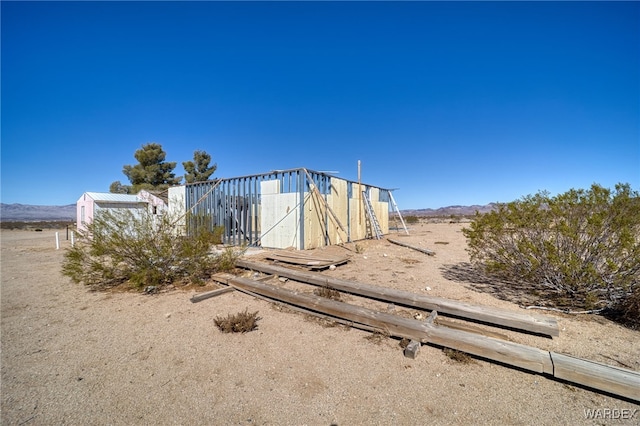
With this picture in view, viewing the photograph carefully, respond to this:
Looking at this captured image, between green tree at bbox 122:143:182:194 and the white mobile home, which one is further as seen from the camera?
green tree at bbox 122:143:182:194

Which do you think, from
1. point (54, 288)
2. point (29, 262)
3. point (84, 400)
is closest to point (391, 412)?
point (84, 400)

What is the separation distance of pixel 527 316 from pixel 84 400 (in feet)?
17.4

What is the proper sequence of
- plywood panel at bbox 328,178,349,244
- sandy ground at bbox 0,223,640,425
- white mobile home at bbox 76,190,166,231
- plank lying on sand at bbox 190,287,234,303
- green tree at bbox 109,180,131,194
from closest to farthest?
sandy ground at bbox 0,223,640,425, plank lying on sand at bbox 190,287,234,303, plywood panel at bbox 328,178,349,244, white mobile home at bbox 76,190,166,231, green tree at bbox 109,180,131,194

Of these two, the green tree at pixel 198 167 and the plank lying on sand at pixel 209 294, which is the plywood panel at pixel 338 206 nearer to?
the plank lying on sand at pixel 209 294

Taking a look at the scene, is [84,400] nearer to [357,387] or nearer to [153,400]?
[153,400]

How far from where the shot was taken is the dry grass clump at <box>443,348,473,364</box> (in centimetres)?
315

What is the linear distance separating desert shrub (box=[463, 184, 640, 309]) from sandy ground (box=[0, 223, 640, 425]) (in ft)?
2.13

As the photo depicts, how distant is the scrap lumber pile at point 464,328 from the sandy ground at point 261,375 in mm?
128

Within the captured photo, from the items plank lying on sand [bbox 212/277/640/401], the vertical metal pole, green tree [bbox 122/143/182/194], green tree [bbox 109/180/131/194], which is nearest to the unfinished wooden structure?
the vertical metal pole

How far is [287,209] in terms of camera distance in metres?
11.1

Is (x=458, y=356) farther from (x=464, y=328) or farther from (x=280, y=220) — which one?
(x=280, y=220)

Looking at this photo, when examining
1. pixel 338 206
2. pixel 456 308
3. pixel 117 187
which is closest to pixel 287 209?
pixel 338 206

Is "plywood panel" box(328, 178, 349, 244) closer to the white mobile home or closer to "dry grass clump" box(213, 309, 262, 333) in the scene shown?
"dry grass clump" box(213, 309, 262, 333)

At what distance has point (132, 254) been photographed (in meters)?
6.21
